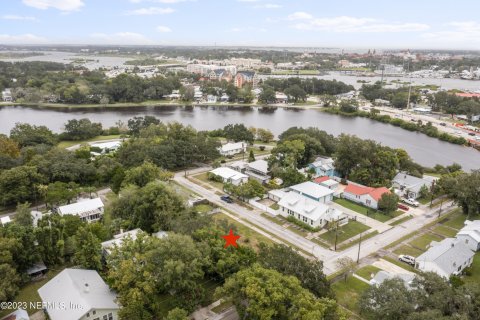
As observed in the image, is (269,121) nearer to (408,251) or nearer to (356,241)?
(356,241)

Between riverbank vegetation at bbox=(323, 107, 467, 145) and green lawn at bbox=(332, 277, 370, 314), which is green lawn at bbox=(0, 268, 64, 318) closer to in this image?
green lawn at bbox=(332, 277, 370, 314)

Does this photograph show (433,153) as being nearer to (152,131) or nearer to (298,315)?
(152,131)

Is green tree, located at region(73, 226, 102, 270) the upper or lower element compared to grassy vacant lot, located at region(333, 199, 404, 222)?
upper

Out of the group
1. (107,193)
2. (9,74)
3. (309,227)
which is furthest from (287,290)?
(9,74)

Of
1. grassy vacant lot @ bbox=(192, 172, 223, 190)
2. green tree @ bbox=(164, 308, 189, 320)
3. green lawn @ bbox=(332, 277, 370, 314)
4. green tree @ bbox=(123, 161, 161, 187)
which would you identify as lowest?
green lawn @ bbox=(332, 277, 370, 314)

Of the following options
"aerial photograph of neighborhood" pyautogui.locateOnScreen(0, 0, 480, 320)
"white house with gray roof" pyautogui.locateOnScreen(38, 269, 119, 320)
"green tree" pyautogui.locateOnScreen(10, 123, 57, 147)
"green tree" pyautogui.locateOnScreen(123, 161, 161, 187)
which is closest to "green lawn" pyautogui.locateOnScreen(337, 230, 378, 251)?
"aerial photograph of neighborhood" pyautogui.locateOnScreen(0, 0, 480, 320)

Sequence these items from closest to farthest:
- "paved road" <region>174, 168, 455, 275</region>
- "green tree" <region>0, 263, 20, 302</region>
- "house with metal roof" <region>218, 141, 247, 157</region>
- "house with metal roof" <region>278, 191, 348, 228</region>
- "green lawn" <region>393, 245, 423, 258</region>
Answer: "green tree" <region>0, 263, 20, 302</region>, "paved road" <region>174, 168, 455, 275</region>, "green lawn" <region>393, 245, 423, 258</region>, "house with metal roof" <region>278, 191, 348, 228</region>, "house with metal roof" <region>218, 141, 247, 157</region>

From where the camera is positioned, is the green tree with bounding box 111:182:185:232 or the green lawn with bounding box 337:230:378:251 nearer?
the green tree with bounding box 111:182:185:232
